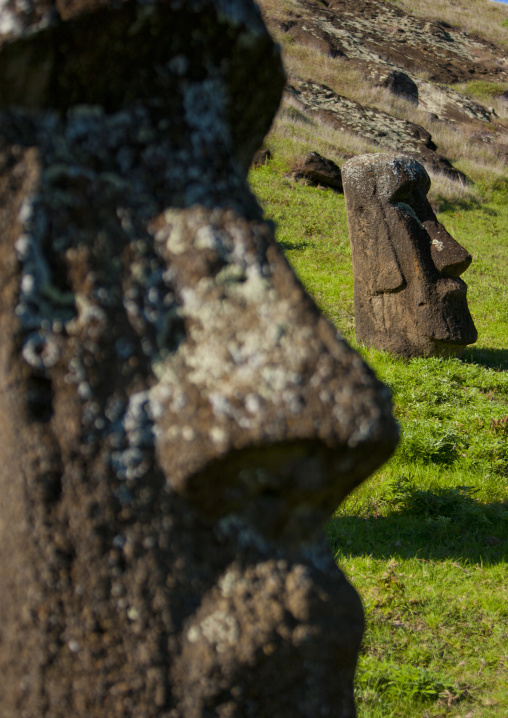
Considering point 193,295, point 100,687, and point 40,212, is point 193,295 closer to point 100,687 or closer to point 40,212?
point 40,212

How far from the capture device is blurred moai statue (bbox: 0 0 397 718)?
3.44 ft

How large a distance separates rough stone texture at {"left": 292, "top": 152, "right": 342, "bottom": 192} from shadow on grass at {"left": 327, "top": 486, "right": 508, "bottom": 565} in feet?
36.2

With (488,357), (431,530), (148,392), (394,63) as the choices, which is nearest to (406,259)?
(488,357)

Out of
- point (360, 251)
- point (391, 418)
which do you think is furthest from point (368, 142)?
point (391, 418)

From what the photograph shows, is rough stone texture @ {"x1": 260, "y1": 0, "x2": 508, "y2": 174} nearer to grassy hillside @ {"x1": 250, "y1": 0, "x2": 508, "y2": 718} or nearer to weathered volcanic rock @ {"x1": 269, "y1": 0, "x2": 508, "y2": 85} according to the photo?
weathered volcanic rock @ {"x1": 269, "y1": 0, "x2": 508, "y2": 85}

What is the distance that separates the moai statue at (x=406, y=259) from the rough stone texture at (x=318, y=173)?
765 centimetres

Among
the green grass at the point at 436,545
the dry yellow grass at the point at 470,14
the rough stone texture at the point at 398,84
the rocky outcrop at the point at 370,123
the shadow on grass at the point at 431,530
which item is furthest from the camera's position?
the dry yellow grass at the point at 470,14

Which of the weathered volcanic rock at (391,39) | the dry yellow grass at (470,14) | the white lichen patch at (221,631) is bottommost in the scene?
the white lichen patch at (221,631)

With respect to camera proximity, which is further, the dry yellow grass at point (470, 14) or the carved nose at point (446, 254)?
the dry yellow grass at point (470, 14)

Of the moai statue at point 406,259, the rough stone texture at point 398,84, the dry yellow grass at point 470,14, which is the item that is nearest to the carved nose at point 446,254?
the moai statue at point 406,259

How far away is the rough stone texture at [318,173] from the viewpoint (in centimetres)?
1404

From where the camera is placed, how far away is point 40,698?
1125 millimetres

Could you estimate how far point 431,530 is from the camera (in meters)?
3.81

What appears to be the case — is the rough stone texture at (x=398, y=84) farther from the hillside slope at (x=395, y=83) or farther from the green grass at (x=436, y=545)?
the green grass at (x=436, y=545)
